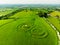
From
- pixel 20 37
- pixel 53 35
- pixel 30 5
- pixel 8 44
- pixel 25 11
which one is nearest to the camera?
pixel 8 44

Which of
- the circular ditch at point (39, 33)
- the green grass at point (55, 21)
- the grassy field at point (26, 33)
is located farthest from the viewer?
the green grass at point (55, 21)

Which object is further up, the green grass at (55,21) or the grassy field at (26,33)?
the grassy field at (26,33)

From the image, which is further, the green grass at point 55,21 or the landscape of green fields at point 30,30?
the green grass at point 55,21

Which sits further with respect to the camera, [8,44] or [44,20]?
[44,20]

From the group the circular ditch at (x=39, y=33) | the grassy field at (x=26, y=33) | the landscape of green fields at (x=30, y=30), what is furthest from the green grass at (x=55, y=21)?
the circular ditch at (x=39, y=33)

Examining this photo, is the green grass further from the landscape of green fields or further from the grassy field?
the grassy field

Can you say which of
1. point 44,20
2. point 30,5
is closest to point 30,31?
point 44,20

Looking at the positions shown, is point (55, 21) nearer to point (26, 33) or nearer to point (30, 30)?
point (30, 30)

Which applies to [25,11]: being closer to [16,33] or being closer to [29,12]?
[29,12]

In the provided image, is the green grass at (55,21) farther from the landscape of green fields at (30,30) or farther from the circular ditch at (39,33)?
the circular ditch at (39,33)
